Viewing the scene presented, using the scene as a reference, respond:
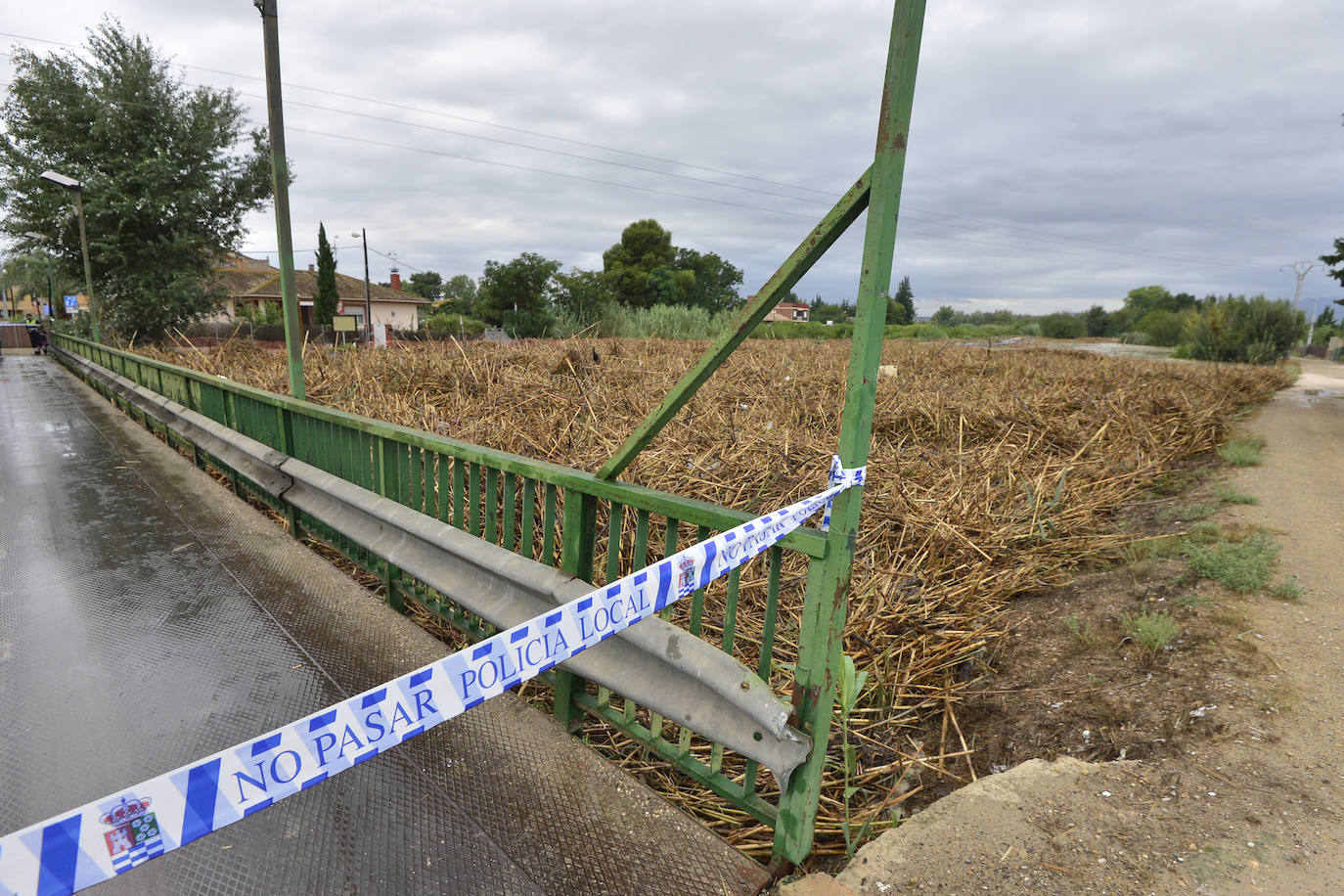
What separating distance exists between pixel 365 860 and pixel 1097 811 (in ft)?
7.81

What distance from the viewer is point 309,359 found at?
10383mm

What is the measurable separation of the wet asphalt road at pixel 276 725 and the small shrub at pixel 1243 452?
726cm

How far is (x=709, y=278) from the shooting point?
287 ft

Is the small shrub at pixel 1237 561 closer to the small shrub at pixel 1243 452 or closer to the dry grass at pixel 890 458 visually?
the dry grass at pixel 890 458

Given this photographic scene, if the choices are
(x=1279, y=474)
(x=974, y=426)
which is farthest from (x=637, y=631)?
(x=1279, y=474)

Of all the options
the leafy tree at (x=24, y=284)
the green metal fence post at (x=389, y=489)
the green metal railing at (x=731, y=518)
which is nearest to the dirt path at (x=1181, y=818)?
the green metal railing at (x=731, y=518)

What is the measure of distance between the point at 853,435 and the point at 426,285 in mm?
130245

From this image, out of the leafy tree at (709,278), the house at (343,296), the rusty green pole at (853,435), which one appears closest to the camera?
the rusty green pole at (853,435)

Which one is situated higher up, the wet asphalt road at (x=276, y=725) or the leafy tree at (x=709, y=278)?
the leafy tree at (x=709, y=278)

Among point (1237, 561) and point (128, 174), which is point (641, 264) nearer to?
point (128, 174)

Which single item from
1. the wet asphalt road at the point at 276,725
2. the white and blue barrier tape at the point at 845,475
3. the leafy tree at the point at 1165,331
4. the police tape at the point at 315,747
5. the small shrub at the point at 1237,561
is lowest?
the wet asphalt road at the point at 276,725

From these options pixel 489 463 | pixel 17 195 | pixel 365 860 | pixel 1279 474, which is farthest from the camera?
pixel 17 195

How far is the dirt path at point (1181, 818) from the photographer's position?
1968 mm

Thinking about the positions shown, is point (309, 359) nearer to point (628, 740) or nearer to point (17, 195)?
point (628, 740)
